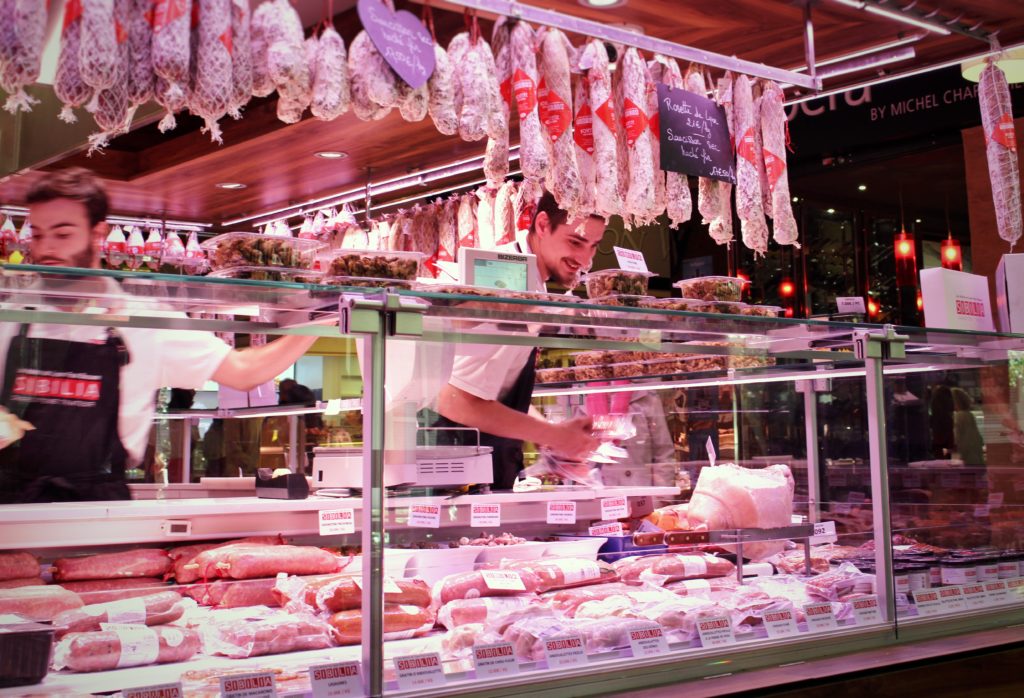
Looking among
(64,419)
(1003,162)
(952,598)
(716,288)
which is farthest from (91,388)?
(1003,162)

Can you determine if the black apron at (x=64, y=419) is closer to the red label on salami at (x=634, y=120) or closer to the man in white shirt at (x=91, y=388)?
the man in white shirt at (x=91, y=388)

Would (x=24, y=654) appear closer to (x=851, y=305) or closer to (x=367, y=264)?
(x=367, y=264)

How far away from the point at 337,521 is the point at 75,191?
1598mm

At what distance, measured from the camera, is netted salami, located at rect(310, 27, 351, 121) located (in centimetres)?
284

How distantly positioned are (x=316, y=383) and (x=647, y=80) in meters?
1.87

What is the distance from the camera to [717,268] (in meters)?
9.97

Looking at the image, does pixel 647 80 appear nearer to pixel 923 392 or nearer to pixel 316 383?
pixel 923 392

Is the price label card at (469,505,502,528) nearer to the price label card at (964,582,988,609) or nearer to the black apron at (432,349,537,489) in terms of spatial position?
the black apron at (432,349,537,489)

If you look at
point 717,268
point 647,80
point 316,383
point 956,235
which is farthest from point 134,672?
point 956,235

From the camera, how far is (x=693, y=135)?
11.5 feet

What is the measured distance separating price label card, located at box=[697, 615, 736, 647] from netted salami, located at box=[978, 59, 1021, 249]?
2.43m

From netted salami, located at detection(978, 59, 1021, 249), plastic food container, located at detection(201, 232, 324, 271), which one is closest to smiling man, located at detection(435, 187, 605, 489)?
plastic food container, located at detection(201, 232, 324, 271)

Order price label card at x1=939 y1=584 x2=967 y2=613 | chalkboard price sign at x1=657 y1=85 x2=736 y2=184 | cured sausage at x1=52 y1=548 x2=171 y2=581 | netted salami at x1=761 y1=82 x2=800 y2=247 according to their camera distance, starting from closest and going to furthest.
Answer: cured sausage at x1=52 y1=548 x2=171 y2=581 < price label card at x1=939 y1=584 x2=967 y2=613 < chalkboard price sign at x1=657 y1=85 x2=736 y2=184 < netted salami at x1=761 y1=82 x2=800 y2=247

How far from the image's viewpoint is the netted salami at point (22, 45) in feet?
7.55
